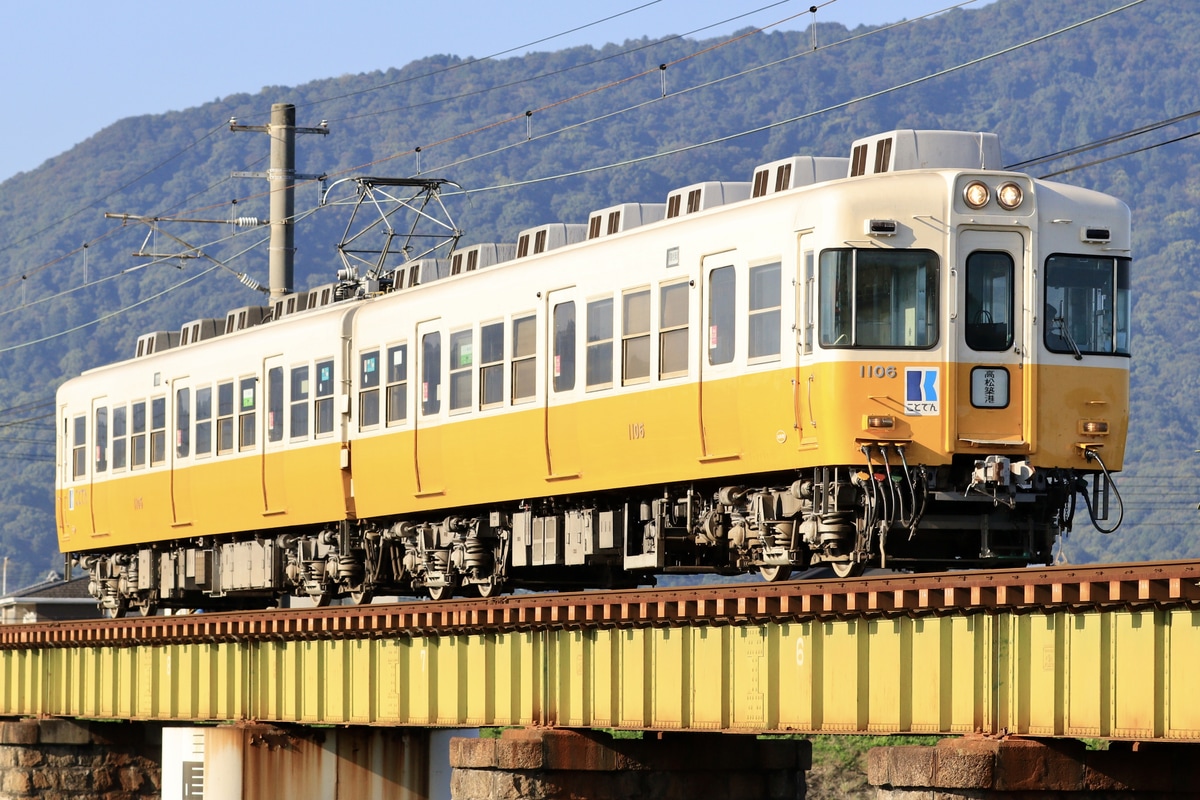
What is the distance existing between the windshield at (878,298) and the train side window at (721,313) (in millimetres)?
1370

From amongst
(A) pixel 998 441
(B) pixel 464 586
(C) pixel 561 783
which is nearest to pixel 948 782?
(A) pixel 998 441

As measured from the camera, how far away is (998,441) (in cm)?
1973

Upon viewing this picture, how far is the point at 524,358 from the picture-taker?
24.6 metres

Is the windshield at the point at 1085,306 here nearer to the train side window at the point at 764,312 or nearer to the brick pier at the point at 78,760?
the train side window at the point at 764,312

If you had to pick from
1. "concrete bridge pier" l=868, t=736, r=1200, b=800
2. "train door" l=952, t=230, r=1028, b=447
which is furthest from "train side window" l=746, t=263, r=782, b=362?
"concrete bridge pier" l=868, t=736, r=1200, b=800

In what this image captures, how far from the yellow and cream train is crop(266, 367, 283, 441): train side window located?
53 centimetres

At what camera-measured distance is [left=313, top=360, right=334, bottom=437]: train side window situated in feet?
95.5

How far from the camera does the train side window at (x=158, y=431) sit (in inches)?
1339

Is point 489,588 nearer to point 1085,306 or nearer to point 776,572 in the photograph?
point 776,572

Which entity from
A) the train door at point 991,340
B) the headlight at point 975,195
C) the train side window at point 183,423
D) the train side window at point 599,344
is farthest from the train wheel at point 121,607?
the headlight at point 975,195

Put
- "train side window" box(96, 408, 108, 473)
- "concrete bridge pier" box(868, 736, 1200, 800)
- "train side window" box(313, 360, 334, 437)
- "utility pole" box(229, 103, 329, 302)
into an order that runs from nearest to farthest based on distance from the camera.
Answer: "concrete bridge pier" box(868, 736, 1200, 800)
"train side window" box(313, 360, 334, 437)
"train side window" box(96, 408, 108, 473)
"utility pole" box(229, 103, 329, 302)

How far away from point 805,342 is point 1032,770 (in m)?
5.40

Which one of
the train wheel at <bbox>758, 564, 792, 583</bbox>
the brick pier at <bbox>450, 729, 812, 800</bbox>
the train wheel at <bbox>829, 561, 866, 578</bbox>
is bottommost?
the brick pier at <bbox>450, 729, 812, 800</bbox>

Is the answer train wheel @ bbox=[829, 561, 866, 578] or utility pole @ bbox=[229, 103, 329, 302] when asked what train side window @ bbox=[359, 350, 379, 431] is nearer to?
utility pole @ bbox=[229, 103, 329, 302]
